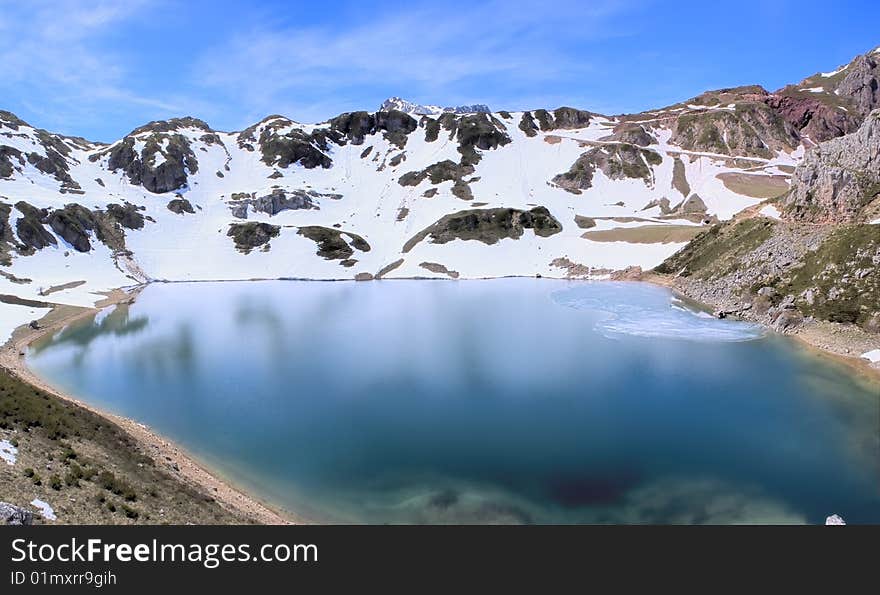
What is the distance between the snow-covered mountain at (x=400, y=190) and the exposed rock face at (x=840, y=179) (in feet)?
87.0

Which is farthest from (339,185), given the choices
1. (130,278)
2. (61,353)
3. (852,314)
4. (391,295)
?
(852,314)

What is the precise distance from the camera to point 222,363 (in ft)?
131

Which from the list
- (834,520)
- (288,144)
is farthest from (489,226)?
(834,520)

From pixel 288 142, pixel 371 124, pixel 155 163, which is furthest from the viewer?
pixel 371 124

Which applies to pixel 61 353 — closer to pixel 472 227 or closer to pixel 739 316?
pixel 739 316

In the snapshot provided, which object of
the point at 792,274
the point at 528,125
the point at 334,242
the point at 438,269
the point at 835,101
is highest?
the point at 835,101

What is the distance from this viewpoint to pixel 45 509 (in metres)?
14.1

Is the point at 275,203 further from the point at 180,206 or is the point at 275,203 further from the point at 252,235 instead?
the point at 252,235

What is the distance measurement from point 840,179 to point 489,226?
65.7 metres

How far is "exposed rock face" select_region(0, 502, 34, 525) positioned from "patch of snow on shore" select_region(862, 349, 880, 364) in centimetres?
4486

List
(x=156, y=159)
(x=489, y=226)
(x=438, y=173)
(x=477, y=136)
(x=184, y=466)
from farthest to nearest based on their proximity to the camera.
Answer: (x=477, y=136) < (x=438, y=173) < (x=156, y=159) < (x=489, y=226) < (x=184, y=466)

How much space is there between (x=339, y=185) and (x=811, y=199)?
12049 centimetres

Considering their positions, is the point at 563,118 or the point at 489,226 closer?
the point at 489,226

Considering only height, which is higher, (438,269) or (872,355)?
(438,269)
